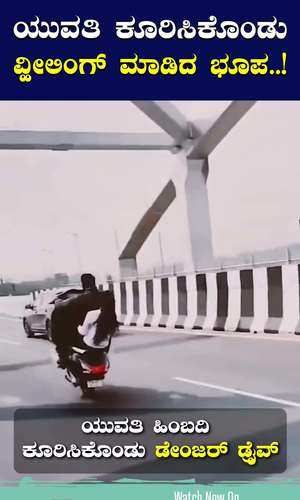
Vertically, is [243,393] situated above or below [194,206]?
below

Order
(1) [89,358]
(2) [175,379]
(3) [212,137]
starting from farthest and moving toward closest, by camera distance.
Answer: (3) [212,137]
(2) [175,379]
(1) [89,358]

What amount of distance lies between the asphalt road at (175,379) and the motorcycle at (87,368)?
0.06 metres

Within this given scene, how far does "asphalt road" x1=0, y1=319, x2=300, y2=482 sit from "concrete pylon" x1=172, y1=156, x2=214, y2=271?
529 cm

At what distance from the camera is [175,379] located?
6.45 m

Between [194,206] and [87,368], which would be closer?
[87,368]

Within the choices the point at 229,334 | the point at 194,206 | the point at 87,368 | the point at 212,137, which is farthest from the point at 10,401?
the point at 194,206

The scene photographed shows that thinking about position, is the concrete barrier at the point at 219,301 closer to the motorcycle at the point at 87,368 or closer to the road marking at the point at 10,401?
the road marking at the point at 10,401

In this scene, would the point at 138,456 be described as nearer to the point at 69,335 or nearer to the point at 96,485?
the point at 96,485

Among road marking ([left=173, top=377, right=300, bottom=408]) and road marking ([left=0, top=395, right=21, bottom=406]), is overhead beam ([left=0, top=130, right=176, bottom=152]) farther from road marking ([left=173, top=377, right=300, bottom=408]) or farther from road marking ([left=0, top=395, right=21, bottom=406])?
road marking ([left=173, top=377, right=300, bottom=408])

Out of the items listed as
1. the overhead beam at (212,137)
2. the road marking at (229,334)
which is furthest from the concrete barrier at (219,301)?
the overhead beam at (212,137)

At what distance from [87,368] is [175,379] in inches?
73.3

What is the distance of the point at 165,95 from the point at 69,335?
1408 millimetres

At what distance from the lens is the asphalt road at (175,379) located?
4.35 m

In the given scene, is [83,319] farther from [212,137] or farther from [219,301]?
[212,137]
